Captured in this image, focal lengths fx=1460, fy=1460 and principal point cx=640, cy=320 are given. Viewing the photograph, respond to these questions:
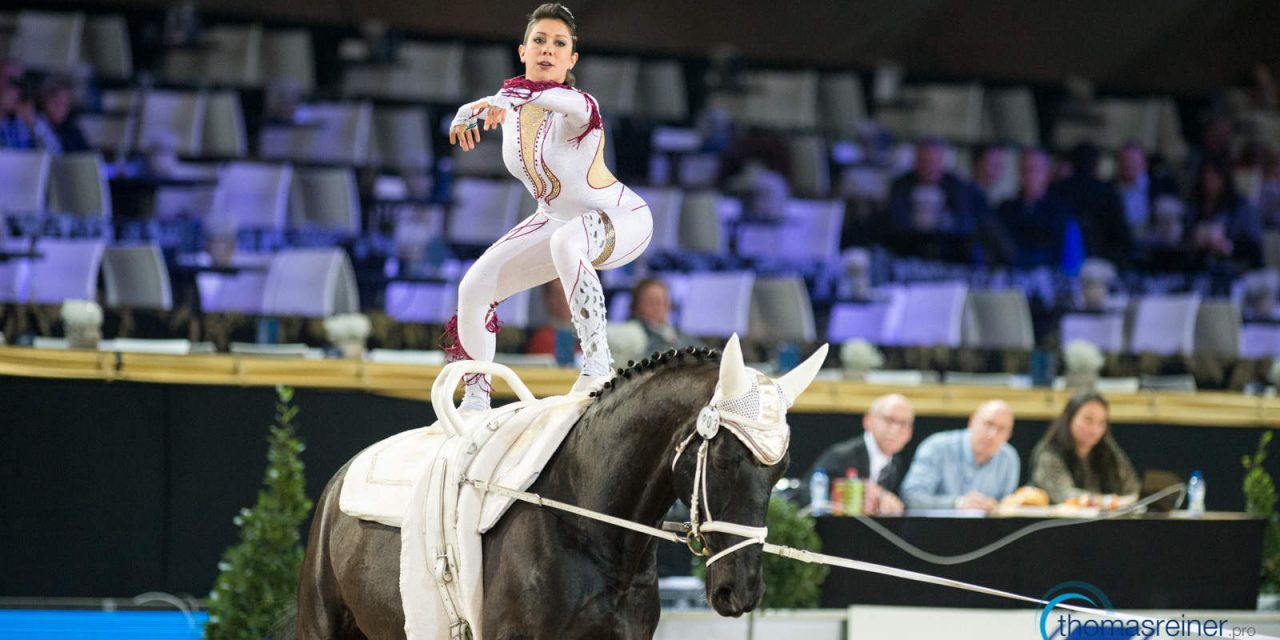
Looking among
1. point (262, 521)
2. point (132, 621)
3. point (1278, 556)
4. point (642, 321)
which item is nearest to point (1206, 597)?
point (1278, 556)

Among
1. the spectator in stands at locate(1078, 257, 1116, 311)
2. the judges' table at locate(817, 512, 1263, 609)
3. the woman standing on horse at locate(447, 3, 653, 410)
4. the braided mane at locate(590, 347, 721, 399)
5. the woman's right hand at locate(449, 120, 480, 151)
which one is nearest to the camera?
the braided mane at locate(590, 347, 721, 399)

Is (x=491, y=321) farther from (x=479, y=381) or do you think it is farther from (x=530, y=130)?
(x=530, y=130)

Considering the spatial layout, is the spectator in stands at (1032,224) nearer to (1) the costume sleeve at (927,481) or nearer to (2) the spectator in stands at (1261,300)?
(2) the spectator in stands at (1261,300)

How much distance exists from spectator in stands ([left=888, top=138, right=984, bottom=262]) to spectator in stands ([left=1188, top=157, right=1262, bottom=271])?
5.77 ft

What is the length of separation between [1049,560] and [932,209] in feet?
19.5

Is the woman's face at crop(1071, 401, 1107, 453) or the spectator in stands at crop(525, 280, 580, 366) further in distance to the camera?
the spectator in stands at crop(525, 280, 580, 366)

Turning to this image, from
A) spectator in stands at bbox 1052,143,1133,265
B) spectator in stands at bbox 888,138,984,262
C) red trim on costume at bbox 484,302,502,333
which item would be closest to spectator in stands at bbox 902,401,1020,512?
red trim on costume at bbox 484,302,502,333

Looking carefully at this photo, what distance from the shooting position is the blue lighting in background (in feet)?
17.7

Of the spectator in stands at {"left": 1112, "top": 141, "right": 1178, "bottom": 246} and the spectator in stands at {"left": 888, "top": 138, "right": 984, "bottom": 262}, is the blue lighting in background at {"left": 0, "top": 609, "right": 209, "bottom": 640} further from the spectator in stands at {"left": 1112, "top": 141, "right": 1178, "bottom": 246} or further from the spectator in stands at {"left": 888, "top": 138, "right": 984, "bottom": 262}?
the spectator in stands at {"left": 1112, "top": 141, "right": 1178, "bottom": 246}

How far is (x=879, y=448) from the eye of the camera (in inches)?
235

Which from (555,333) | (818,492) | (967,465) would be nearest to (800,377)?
(818,492)

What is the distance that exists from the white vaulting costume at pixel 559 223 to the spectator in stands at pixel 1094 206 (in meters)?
9.04

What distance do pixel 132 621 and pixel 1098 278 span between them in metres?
6.33

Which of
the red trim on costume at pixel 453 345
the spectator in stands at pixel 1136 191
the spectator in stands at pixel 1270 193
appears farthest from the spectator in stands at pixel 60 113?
the spectator in stands at pixel 1270 193
